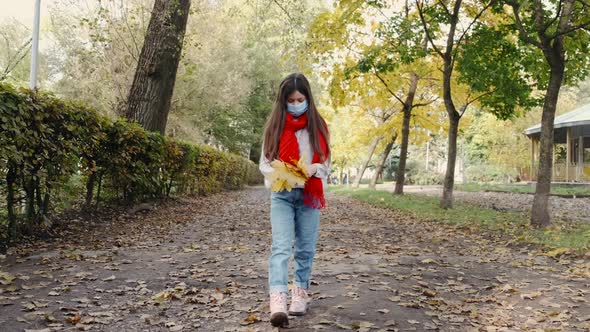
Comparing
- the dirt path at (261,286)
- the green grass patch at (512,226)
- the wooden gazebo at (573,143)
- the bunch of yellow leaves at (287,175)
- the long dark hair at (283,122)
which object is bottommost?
the dirt path at (261,286)

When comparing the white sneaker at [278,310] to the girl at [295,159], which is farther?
the girl at [295,159]

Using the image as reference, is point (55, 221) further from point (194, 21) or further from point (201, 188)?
point (194, 21)

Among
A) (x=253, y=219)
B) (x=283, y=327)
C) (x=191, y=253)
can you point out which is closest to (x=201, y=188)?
(x=253, y=219)

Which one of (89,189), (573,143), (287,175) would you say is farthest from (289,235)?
(573,143)

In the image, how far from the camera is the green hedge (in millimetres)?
5777

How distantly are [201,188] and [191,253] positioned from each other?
1018 cm

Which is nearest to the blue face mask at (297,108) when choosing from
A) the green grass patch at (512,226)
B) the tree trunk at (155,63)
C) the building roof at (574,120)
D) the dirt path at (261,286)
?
the dirt path at (261,286)

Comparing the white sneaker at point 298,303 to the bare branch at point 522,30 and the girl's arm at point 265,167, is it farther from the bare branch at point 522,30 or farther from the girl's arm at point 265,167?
the bare branch at point 522,30

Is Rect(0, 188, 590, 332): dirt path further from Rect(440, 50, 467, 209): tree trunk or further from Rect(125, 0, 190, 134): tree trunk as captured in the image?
Rect(440, 50, 467, 209): tree trunk

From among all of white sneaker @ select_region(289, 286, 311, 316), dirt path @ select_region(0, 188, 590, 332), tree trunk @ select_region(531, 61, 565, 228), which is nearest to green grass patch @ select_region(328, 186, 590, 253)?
tree trunk @ select_region(531, 61, 565, 228)

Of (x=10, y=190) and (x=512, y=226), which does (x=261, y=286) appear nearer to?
(x=10, y=190)

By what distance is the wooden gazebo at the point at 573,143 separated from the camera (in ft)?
83.8

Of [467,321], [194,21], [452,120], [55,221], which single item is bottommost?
[467,321]

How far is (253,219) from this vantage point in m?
11.3
